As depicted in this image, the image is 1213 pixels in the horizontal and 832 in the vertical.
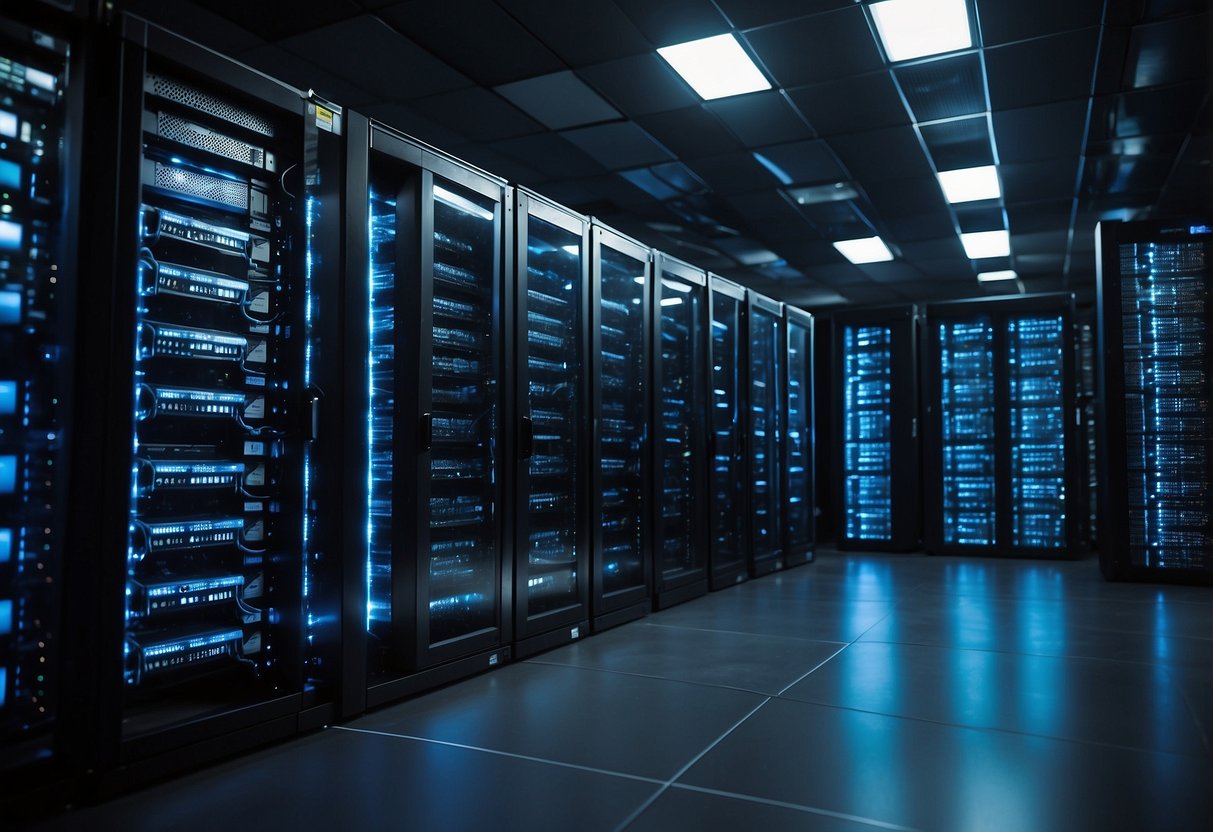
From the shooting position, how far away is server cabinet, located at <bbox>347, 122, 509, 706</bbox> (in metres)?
3.00

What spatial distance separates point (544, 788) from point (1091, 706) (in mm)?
2031

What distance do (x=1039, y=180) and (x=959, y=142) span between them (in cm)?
137

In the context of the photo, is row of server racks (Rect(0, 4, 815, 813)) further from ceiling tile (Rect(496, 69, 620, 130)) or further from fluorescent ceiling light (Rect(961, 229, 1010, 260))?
fluorescent ceiling light (Rect(961, 229, 1010, 260))

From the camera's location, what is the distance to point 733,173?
6898 mm

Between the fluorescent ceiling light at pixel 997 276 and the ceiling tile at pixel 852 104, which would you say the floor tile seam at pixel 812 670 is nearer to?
the ceiling tile at pixel 852 104

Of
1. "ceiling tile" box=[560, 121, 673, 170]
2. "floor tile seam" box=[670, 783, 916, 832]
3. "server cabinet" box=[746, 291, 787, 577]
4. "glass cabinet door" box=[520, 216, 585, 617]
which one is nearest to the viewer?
"floor tile seam" box=[670, 783, 916, 832]

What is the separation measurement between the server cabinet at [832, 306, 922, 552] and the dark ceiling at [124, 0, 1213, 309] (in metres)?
1.09

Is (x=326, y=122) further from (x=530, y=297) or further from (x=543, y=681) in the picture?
(x=543, y=681)

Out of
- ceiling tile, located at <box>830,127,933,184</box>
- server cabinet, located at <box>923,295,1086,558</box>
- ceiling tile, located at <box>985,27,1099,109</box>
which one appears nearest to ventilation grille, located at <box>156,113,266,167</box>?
ceiling tile, located at <box>985,27,1099,109</box>

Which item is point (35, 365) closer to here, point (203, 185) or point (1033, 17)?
point (203, 185)

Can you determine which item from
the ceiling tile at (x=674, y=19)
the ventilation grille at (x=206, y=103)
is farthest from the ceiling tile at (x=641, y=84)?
the ventilation grille at (x=206, y=103)

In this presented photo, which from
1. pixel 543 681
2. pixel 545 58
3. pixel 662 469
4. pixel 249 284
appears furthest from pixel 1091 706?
pixel 545 58

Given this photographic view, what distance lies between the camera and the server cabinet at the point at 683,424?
17.1 feet

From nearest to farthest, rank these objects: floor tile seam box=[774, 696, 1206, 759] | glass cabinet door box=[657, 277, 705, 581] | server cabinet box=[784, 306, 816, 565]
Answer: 1. floor tile seam box=[774, 696, 1206, 759]
2. glass cabinet door box=[657, 277, 705, 581]
3. server cabinet box=[784, 306, 816, 565]
